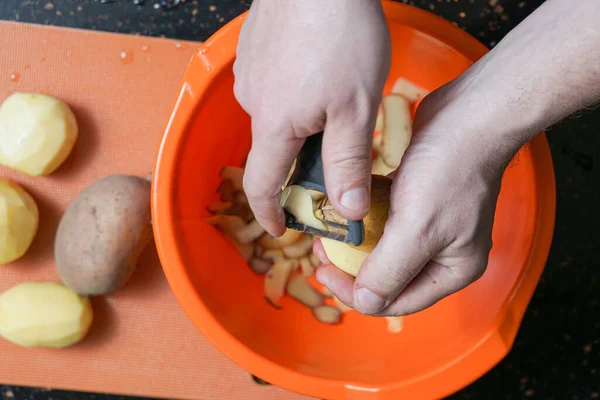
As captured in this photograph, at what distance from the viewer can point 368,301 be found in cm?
68

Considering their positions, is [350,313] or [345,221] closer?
[345,221]

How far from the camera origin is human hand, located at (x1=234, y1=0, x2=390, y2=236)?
1.63ft

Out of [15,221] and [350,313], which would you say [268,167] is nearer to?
[350,313]

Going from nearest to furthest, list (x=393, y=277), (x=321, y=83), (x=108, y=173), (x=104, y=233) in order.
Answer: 1. (x=321, y=83)
2. (x=393, y=277)
3. (x=104, y=233)
4. (x=108, y=173)

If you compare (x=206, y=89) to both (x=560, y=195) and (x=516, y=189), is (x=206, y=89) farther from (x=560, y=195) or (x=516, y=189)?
(x=560, y=195)

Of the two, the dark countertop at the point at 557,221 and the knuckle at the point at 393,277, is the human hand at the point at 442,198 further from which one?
the dark countertop at the point at 557,221

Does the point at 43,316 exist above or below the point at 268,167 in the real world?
below

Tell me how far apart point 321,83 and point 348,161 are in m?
0.09

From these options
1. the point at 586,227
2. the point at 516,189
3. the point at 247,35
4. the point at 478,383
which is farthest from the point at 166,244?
the point at 586,227

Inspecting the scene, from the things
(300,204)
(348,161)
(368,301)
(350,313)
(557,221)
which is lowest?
(350,313)

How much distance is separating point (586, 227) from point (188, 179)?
83cm

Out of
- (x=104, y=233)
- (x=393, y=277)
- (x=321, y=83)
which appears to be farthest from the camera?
(x=104, y=233)

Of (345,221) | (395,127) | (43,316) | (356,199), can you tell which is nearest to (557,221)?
(395,127)

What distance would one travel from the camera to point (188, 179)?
32.8 inches
